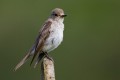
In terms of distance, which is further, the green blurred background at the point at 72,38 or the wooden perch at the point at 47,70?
→ the green blurred background at the point at 72,38

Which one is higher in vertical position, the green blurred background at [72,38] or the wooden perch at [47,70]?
the wooden perch at [47,70]

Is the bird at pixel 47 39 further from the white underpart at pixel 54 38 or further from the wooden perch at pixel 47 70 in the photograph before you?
the wooden perch at pixel 47 70

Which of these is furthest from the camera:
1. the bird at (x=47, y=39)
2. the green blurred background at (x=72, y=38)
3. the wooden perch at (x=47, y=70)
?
the green blurred background at (x=72, y=38)

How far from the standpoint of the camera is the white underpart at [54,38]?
17.9 metres

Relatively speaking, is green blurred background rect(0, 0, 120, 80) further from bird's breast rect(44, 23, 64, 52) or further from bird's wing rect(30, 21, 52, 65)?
bird's wing rect(30, 21, 52, 65)

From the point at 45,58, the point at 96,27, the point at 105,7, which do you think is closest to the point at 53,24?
the point at 45,58

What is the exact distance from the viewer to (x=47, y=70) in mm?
15023

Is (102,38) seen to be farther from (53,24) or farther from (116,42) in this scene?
(53,24)

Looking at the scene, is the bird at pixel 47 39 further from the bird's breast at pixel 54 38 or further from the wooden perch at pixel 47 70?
the wooden perch at pixel 47 70

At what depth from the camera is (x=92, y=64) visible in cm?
2747

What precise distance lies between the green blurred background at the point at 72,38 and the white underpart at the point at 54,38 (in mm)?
6829

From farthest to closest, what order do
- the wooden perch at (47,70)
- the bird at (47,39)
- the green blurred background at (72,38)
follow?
1. the green blurred background at (72,38)
2. the bird at (47,39)
3. the wooden perch at (47,70)

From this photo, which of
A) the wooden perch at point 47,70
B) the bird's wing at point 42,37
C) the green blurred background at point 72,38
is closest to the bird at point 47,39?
the bird's wing at point 42,37

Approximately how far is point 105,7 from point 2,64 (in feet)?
26.3
